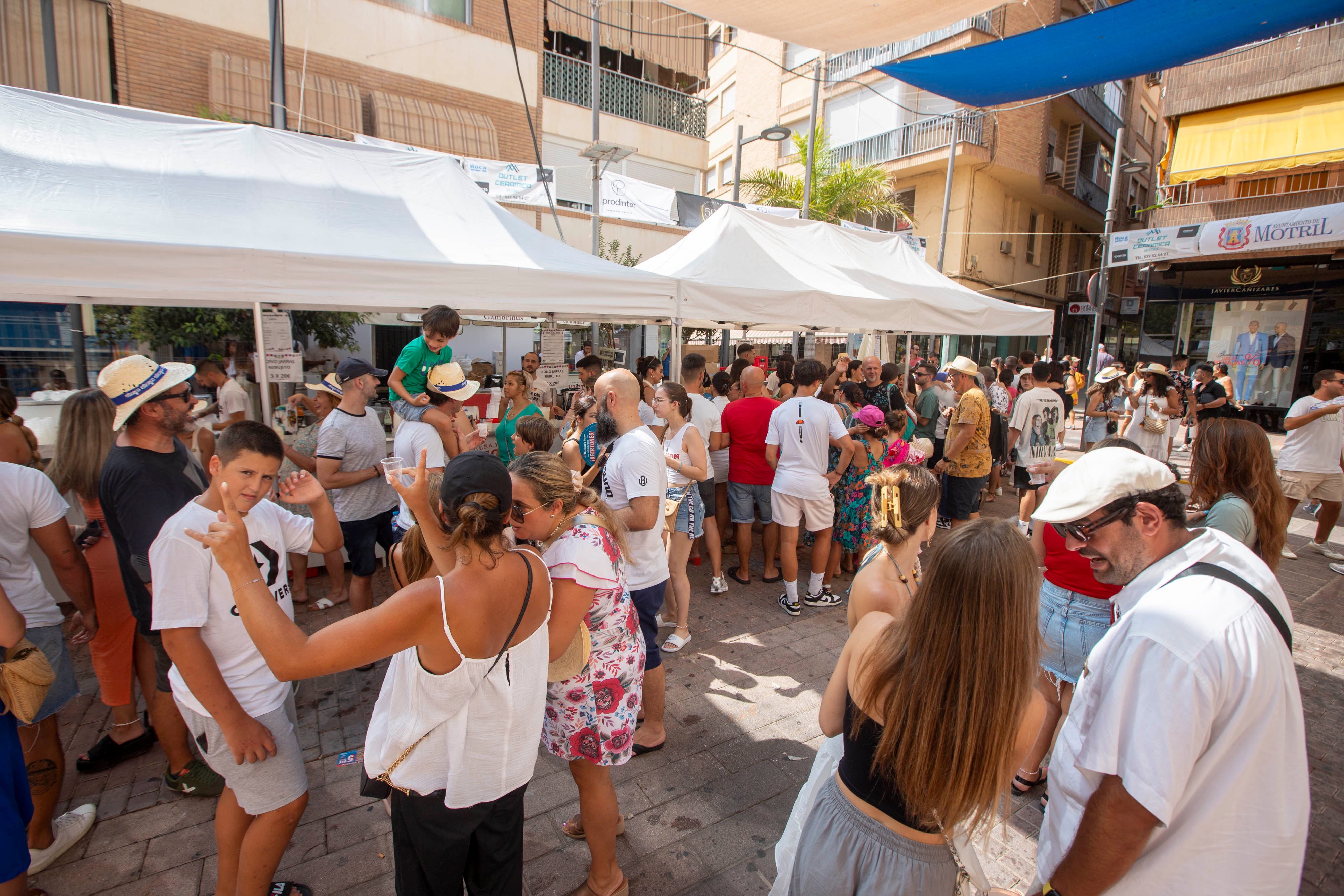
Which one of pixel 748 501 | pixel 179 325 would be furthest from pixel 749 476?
pixel 179 325

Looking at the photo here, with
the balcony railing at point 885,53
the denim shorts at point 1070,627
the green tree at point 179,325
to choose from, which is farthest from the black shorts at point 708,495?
the balcony railing at point 885,53

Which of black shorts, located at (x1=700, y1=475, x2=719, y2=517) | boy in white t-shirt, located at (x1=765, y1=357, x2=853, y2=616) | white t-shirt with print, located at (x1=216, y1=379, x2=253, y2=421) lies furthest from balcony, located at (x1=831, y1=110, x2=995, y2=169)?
white t-shirt with print, located at (x1=216, y1=379, x2=253, y2=421)

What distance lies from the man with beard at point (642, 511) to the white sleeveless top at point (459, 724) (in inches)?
50.0

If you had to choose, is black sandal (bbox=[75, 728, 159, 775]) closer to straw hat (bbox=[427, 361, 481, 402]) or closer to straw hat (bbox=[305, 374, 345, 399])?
straw hat (bbox=[305, 374, 345, 399])

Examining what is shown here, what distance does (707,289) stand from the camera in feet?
17.1

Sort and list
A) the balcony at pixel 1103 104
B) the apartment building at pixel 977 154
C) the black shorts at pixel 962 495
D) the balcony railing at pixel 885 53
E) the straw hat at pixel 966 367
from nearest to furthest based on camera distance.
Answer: the black shorts at pixel 962 495 < the straw hat at pixel 966 367 < the balcony railing at pixel 885 53 < the apartment building at pixel 977 154 < the balcony at pixel 1103 104

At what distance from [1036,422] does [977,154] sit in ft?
52.3

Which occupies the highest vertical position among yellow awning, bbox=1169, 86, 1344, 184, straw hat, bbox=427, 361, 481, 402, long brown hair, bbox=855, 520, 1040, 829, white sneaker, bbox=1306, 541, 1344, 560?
yellow awning, bbox=1169, 86, 1344, 184

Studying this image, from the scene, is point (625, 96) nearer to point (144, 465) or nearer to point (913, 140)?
point (913, 140)

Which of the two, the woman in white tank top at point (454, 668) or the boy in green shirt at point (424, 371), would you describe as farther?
the boy in green shirt at point (424, 371)

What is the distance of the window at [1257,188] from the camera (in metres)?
14.8

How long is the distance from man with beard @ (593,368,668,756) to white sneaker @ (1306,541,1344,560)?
23.6ft

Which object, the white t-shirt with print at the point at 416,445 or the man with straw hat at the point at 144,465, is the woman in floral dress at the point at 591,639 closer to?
the man with straw hat at the point at 144,465

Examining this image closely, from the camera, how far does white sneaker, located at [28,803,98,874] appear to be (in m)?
2.35
